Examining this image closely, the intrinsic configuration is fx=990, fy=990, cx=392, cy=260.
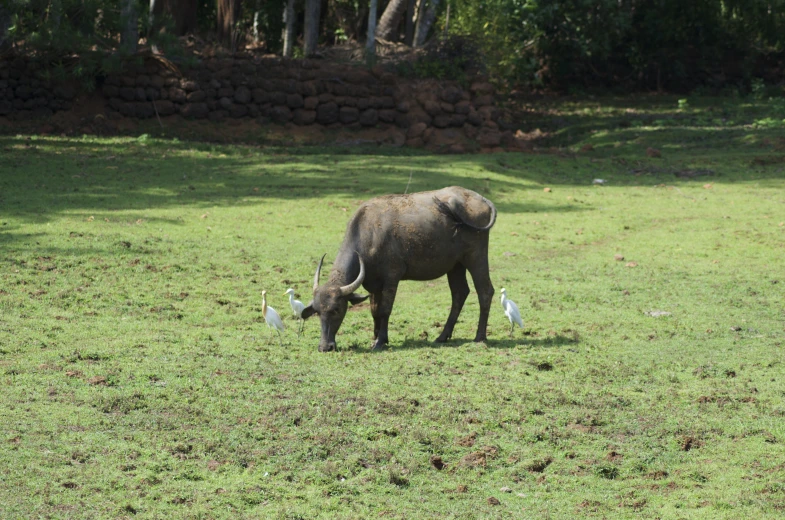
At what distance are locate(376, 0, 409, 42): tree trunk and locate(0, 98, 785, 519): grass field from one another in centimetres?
1137

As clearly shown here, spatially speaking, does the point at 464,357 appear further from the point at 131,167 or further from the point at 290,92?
the point at 290,92

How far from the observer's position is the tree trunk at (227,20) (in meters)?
26.0

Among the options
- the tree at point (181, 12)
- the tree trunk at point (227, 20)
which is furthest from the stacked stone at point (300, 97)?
the tree at point (181, 12)

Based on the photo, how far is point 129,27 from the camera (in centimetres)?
2222

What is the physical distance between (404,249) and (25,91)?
55.1ft

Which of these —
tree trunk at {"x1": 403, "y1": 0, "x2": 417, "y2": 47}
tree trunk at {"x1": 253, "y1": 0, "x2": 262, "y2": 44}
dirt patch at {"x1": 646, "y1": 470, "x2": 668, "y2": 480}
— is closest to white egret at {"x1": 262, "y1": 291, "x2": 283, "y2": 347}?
dirt patch at {"x1": 646, "y1": 470, "x2": 668, "y2": 480}

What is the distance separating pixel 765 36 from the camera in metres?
29.6

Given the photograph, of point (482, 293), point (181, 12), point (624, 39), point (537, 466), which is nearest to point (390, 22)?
point (181, 12)

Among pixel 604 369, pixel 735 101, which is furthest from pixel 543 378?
pixel 735 101

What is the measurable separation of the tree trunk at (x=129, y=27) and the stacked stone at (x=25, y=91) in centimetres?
213

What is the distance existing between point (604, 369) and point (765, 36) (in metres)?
24.3

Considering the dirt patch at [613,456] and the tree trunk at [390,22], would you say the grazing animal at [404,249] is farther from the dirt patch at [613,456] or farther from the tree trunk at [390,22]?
the tree trunk at [390,22]

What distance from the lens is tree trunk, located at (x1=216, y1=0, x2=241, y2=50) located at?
26.0 m

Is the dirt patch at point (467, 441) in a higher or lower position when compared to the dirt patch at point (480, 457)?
higher
